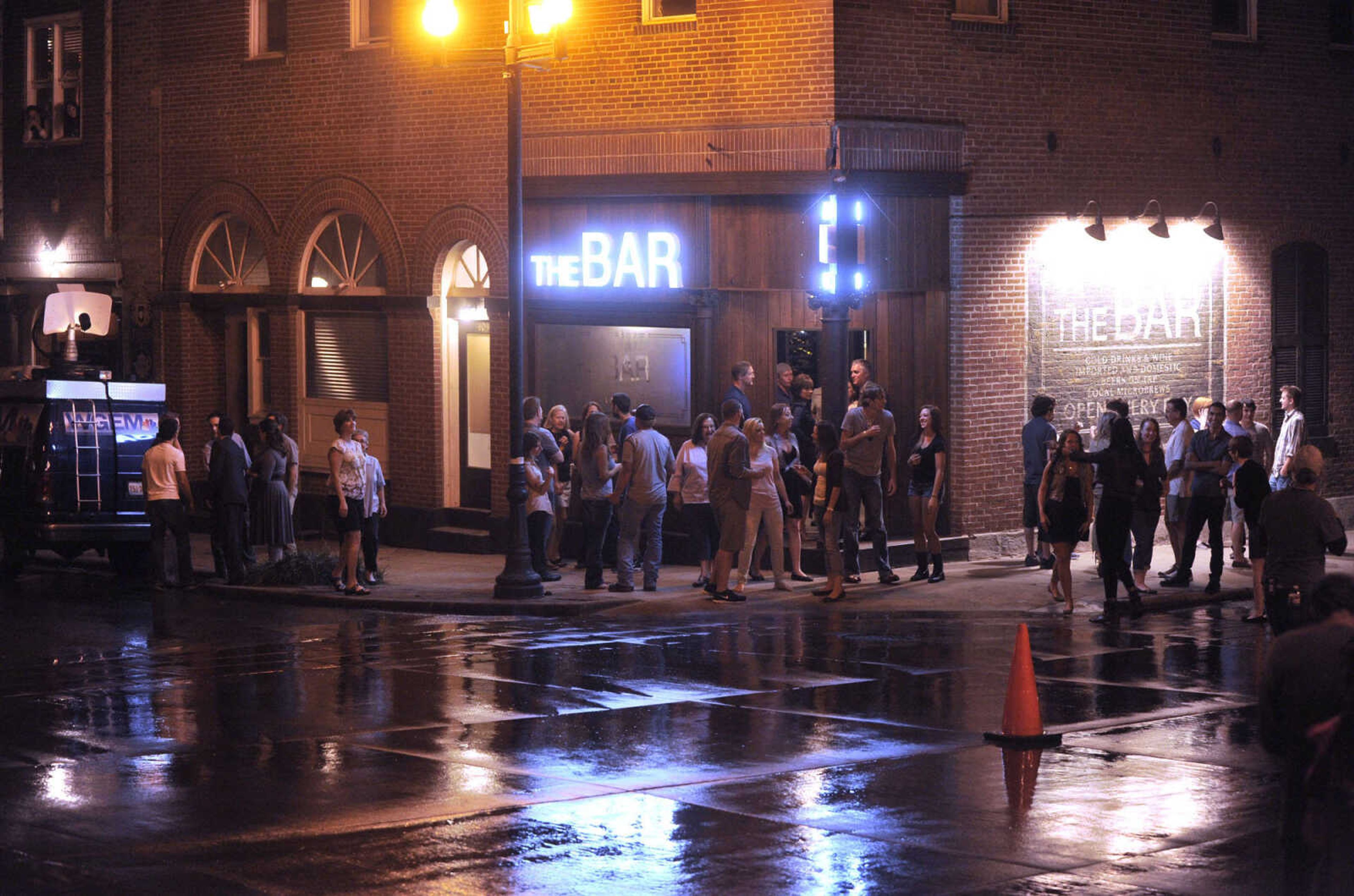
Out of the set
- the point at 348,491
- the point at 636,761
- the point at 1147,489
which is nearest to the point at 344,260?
the point at 348,491

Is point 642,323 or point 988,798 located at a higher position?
point 642,323

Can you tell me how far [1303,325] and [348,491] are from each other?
13.4 m

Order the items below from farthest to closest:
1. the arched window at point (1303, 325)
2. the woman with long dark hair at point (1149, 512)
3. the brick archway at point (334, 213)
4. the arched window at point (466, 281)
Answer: the arched window at point (1303, 325) → the brick archway at point (334, 213) → the arched window at point (466, 281) → the woman with long dark hair at point (1149, 512)

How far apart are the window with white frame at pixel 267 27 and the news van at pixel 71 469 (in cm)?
643

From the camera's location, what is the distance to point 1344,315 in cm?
2484

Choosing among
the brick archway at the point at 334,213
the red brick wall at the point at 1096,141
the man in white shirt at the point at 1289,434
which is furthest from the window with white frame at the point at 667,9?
the man in white shirt at the point at 1289,434

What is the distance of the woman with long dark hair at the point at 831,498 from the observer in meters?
17.9

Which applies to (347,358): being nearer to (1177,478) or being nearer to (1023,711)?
(1177,478)

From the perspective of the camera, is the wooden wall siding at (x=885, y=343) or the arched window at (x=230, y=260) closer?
the wooden wall siding at (x=885, y=343)

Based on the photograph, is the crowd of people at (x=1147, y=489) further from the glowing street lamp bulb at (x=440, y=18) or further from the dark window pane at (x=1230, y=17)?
the glowing street lamp bulb at (x=440, y=18)

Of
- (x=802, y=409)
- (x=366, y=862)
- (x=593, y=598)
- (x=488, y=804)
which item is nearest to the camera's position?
(x=366, y=862)

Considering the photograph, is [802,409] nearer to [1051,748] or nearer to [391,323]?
[391,323]

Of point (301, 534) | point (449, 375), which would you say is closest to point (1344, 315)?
point (449, 375)

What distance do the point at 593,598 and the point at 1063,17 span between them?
923 cm
